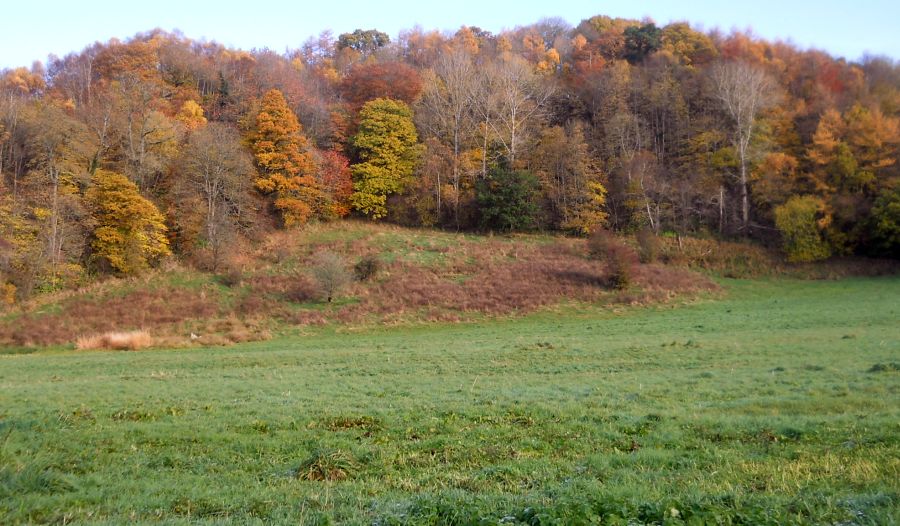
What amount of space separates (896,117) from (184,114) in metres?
72.1

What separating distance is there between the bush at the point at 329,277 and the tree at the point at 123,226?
16.0m

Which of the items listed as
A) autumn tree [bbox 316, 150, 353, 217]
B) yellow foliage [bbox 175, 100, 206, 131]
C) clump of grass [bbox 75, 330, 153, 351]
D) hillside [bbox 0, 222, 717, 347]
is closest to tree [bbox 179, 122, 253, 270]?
hillside [bbox 0, 222, 717, 347]

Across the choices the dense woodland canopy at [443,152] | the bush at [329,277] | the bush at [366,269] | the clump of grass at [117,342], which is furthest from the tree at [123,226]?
the bush at [366,269]

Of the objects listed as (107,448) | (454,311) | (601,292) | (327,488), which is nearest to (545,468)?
(327,488)

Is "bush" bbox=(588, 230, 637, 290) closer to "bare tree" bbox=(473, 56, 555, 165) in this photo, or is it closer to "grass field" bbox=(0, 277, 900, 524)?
"bare tree" bbox=(473, 56, 555, 165)

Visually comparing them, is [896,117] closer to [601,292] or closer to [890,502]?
[601,292]

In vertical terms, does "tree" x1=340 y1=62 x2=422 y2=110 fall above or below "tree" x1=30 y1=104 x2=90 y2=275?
above

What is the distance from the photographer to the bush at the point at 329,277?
39.3 meters

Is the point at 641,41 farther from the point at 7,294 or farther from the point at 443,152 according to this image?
the point at 7,294

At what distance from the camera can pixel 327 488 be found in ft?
22.4

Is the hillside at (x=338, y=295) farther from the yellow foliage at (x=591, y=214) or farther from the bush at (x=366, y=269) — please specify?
the yellow foliage at (x=591, y=214)

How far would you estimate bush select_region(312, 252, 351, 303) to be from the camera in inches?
1548

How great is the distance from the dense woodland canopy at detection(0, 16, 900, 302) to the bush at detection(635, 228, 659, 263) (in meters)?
6.35

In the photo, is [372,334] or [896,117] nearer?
[372,334]
